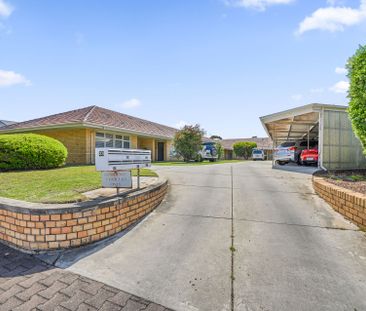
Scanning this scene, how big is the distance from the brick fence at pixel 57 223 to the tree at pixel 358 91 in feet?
20.0

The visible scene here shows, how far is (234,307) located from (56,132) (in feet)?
55.4

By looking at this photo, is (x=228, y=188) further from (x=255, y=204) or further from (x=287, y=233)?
(x=287, y=233)

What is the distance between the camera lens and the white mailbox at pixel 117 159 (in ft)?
12.5

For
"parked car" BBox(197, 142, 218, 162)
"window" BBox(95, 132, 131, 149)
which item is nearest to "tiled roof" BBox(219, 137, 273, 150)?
"parked car" BBox(197, 142, 218, 162)

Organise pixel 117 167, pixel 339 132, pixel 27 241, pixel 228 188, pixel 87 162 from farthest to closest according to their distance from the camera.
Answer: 1. pixel 87 162
2. pixel 339 132
3. pixel 228 188
4. pixel 117 167
5. pixel 27 241

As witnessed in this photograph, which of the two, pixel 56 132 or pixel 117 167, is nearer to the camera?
pixel 117 167

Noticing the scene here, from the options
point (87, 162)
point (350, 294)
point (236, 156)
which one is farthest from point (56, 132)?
point (236, 156)

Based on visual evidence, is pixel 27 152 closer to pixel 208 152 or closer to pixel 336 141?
pixel 336 141

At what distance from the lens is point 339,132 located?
8820 mm

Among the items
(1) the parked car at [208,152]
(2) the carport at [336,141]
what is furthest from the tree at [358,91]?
(1) the parked car at [208,152]

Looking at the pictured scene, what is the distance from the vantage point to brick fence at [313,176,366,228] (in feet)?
12.6

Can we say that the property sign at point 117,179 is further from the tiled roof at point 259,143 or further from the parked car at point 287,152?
the tiled roof at point 259,143

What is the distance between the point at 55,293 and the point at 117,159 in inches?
84.7

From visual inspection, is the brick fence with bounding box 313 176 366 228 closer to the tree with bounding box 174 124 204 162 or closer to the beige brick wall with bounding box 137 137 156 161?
the tree with bounding box 174 124 204 162
